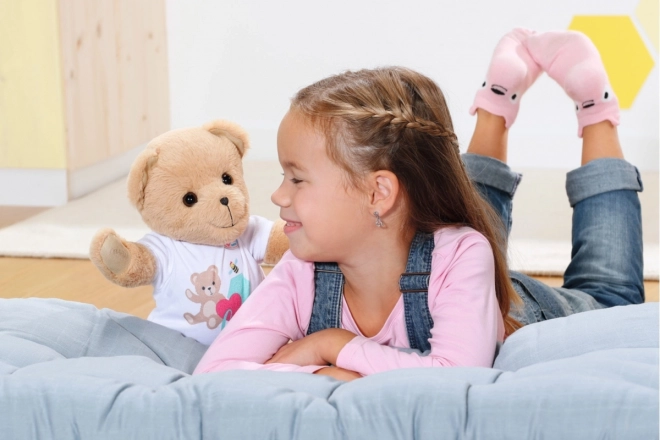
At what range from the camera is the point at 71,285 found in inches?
72.7

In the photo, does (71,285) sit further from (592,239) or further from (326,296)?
(592,239)

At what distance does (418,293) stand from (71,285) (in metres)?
1.05

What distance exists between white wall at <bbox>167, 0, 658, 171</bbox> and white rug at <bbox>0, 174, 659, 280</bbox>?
Result: 647mm

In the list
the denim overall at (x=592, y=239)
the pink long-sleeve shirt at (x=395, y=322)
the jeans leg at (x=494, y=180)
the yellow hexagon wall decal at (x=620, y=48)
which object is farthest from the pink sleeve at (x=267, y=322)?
the yellow hexagon wall decal at (x=620, y=48)

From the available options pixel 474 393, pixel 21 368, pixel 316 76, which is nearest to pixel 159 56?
pixel 316 76

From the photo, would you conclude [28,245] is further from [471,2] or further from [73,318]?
[471,2]

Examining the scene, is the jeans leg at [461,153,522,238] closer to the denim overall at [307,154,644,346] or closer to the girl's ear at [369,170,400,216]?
the denim overall at [307,154,644,346]

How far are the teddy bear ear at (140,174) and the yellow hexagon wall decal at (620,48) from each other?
2267 millimetres

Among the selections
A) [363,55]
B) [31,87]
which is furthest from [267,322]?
[363,55]

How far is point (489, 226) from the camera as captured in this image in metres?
1.09

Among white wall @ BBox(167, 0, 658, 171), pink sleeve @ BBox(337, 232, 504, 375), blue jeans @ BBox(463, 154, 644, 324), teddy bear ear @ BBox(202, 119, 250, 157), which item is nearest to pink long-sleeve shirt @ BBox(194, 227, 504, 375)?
pink sleeve @ BBox(337, 232, 504, 375)

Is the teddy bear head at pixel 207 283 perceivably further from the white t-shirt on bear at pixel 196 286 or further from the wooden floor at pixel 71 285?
the wooden floor at pixel 71 285

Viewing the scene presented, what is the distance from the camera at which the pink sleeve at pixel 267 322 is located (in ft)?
3.35

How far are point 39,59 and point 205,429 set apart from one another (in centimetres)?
207
